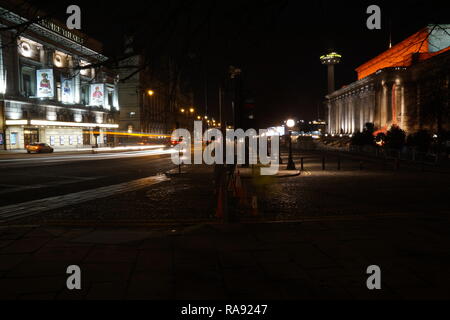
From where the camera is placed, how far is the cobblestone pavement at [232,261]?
4.54 meters

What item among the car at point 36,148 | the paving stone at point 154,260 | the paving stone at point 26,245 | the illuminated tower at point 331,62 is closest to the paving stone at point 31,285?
the paving stone at point 154,260

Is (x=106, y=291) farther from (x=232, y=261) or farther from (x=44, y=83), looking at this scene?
(x=44, y=83)

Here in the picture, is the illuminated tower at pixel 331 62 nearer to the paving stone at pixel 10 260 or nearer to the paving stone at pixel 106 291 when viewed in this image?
the paving stone at pixel 10 260

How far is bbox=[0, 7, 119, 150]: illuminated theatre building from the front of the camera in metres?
45.3

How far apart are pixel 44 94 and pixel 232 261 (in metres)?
52.0

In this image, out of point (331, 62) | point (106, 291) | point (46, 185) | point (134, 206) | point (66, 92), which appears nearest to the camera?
point (106, 291)

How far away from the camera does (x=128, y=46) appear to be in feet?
18.2

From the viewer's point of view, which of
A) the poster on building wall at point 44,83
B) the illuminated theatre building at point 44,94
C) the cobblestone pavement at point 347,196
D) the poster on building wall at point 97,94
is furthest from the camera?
→ the poster on building wall at point 97,94

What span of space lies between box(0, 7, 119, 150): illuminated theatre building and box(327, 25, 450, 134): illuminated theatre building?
3473 cm

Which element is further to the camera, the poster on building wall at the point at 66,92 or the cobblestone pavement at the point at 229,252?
the poster on building wall at the point at 66,92

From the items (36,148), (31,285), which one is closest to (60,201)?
(31,285)

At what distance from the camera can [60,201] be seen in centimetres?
1141

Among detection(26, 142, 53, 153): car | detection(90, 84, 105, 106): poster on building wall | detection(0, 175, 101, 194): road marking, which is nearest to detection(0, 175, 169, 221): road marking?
detection(0, 175, 101, 194): road marking

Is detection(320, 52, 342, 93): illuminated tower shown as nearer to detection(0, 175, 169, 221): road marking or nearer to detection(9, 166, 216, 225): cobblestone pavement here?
detection(0, 175, 169, 221): road marking
